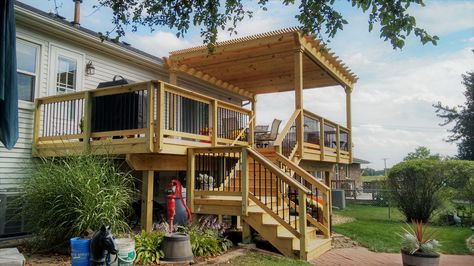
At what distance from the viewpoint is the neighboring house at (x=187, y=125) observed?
6.37m

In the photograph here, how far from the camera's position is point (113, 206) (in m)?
5.30

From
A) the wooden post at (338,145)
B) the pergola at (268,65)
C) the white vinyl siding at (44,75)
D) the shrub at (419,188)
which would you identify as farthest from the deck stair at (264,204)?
the shrub at (419,188)

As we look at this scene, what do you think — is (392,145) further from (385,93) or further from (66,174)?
(66,174)

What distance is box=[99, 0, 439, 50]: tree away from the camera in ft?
14.5

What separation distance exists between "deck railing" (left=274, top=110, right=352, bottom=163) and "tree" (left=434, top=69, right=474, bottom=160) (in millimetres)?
26886

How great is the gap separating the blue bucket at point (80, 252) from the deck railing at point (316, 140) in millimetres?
4649

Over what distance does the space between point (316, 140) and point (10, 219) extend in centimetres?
748

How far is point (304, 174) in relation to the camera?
24.0ft

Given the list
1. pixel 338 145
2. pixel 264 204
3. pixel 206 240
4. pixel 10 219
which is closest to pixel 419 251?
pixel 264 204

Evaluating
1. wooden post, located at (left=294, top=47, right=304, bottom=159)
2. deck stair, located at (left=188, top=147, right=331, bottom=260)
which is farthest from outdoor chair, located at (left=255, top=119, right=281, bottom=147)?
deck stair, located at (left=188, top=147, right=331, bottom=260)

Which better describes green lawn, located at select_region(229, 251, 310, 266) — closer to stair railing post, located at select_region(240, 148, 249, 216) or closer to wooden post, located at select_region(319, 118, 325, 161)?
stair railing post, located at select_region(240, 148, 249, 216)

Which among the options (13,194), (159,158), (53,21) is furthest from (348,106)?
(13,194)

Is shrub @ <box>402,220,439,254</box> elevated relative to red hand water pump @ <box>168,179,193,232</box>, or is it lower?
lower

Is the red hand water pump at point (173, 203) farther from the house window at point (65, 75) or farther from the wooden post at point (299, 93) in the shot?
the house window at point (65, 75)
